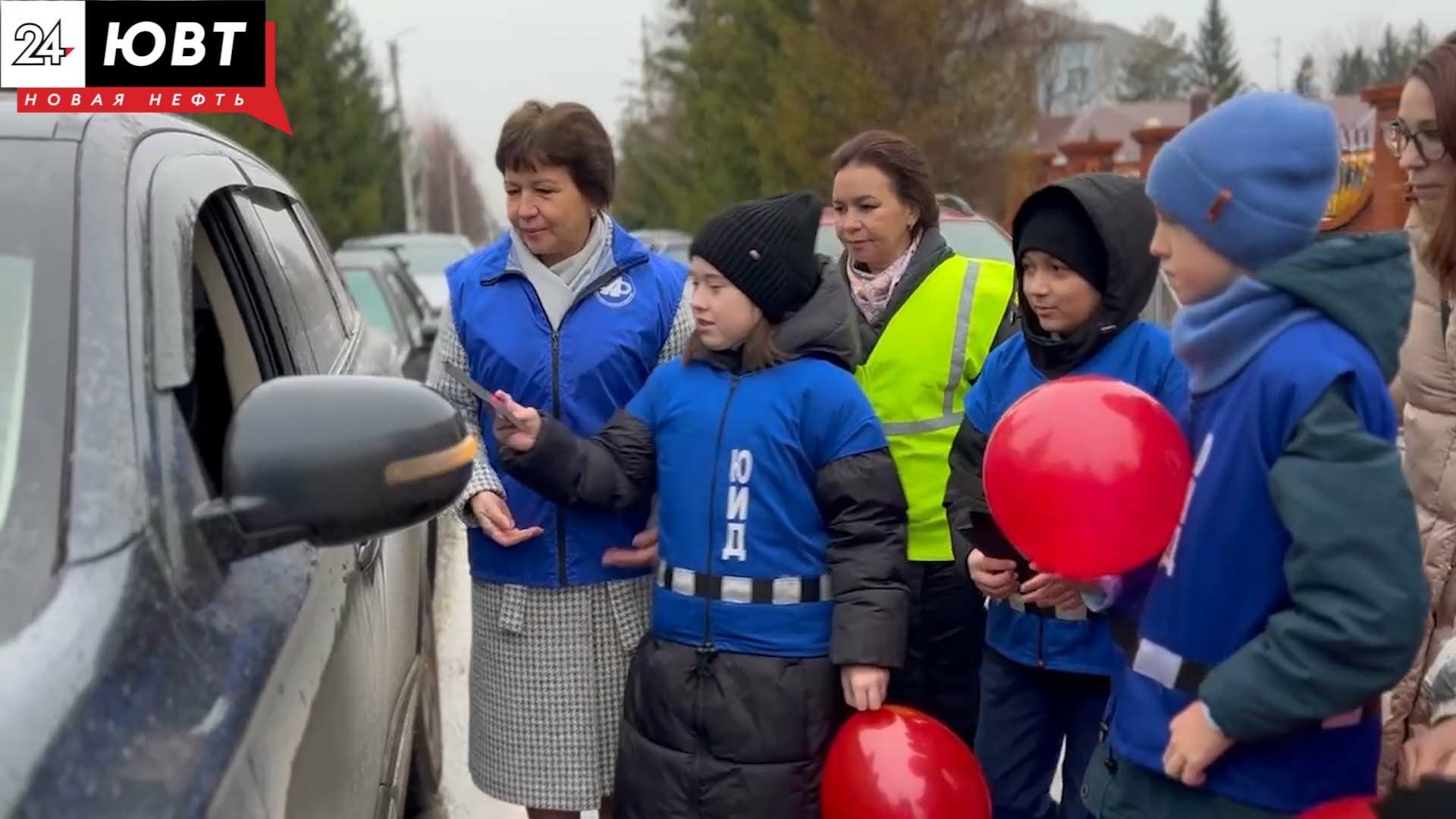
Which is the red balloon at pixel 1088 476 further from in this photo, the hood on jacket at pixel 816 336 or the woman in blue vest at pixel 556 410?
the woman in blue vest at pixel 556 410

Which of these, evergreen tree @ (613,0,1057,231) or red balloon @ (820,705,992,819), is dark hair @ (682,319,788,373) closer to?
red balloon @ (820,705,992,819)

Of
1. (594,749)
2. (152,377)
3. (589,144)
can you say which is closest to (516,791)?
(594,749)

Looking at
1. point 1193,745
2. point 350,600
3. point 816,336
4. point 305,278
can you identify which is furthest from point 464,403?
point 1193,745

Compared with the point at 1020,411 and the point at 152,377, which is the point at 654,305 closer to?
the point at 1020,411

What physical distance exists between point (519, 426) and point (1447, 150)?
1.83m

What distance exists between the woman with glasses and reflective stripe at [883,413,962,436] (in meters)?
1.00

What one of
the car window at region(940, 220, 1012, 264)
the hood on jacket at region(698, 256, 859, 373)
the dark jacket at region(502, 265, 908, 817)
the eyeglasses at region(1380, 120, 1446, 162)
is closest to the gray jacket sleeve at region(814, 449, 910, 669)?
the dark jacket at region(502, 265, 908, 817)

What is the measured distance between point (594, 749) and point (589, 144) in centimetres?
132

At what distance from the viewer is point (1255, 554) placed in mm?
1804

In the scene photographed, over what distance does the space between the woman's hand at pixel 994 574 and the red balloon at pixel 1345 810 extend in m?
0.74

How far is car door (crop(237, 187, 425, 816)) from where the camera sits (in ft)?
6.01

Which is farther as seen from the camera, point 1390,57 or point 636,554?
point 1390,57

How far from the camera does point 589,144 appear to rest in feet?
9.69

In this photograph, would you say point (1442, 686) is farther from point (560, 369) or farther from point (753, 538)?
point (560, 369)
